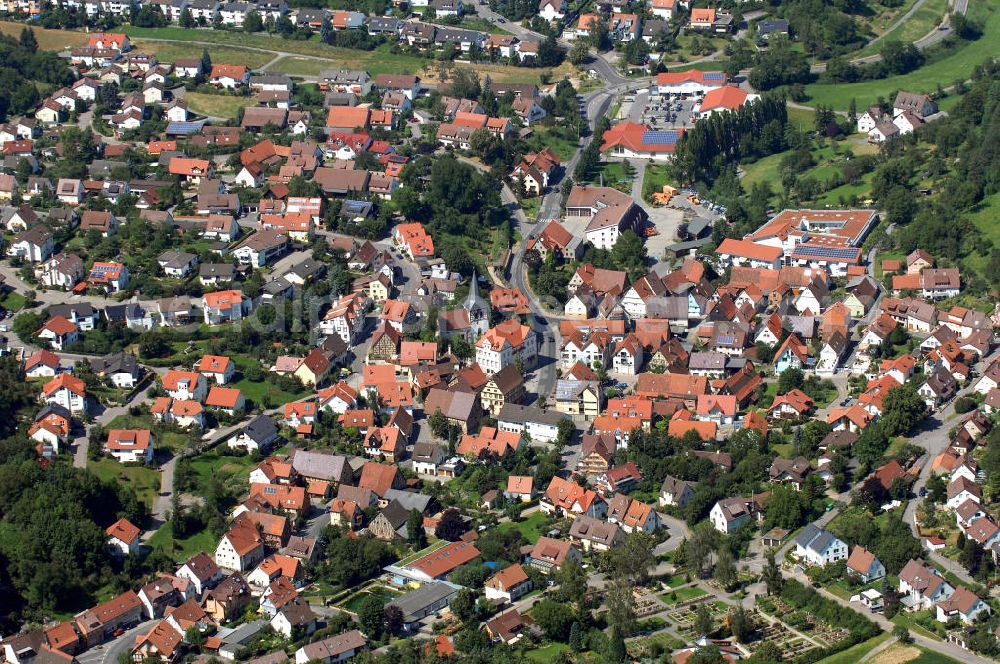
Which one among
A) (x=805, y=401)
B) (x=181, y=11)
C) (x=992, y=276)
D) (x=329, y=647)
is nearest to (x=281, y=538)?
(x=329, y=647)

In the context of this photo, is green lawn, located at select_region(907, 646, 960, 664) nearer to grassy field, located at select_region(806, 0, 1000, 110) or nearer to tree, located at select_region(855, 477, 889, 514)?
tree, located at select_region(855, 477, 889, 514)

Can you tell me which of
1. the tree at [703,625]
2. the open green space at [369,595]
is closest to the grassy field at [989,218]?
the tree at [703,625]

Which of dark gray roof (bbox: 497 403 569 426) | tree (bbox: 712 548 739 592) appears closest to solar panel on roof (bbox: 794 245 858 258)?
dark gray roof (bbox: 497 403 569 426)

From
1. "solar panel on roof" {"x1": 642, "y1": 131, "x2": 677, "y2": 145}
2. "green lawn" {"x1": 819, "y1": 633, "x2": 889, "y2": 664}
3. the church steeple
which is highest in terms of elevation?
"solar panel on roof" {"x1": 642, "y1": 131, "x2": 677, "y2": 145}

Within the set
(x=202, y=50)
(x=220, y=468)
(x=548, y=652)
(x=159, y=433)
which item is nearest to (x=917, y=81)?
(x=202, y=50)

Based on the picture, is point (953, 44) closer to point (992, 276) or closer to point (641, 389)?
point (992, 276)

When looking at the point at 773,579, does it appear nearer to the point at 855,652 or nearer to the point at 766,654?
the point at 766,654
